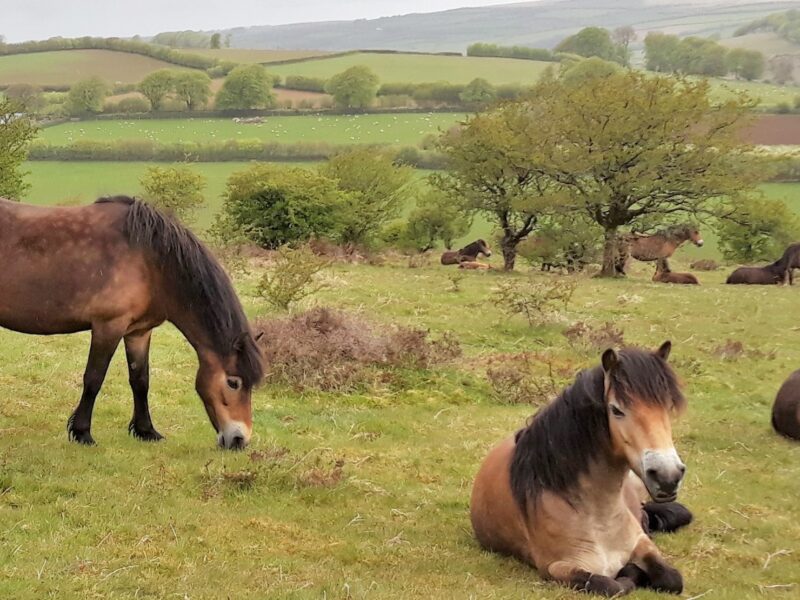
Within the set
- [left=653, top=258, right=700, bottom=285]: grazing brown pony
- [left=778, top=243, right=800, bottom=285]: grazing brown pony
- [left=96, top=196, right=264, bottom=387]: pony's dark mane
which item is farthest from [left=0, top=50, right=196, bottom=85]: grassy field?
[left=96, top=196, right=264, bottom=387]: pony's dark mane

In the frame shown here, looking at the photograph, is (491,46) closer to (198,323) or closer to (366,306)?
(366,306)

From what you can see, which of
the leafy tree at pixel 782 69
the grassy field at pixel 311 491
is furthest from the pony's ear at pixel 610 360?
the leafy tree at pixel 782 69

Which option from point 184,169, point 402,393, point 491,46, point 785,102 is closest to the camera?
point 402,393

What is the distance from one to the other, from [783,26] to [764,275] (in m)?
153

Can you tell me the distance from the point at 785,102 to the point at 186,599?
2909 inches

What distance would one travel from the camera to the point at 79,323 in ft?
24.2

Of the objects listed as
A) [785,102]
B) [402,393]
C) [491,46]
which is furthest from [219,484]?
[491,46]

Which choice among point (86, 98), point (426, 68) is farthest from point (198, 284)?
point (426, 68)

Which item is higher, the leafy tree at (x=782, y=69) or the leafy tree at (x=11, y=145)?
the leafy tree at (x=782, y=69)

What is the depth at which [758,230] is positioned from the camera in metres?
36.5

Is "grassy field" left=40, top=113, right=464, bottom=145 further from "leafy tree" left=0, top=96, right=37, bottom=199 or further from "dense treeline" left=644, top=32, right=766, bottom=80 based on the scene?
"dense treeline" left=644, top=32, right=766, bottom=80

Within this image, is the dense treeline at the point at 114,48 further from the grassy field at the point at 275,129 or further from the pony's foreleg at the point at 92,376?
the pony's foreleg at the point at 92,376

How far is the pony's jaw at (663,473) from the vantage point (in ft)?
15.0

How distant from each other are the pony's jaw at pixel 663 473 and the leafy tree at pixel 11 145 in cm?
3388
